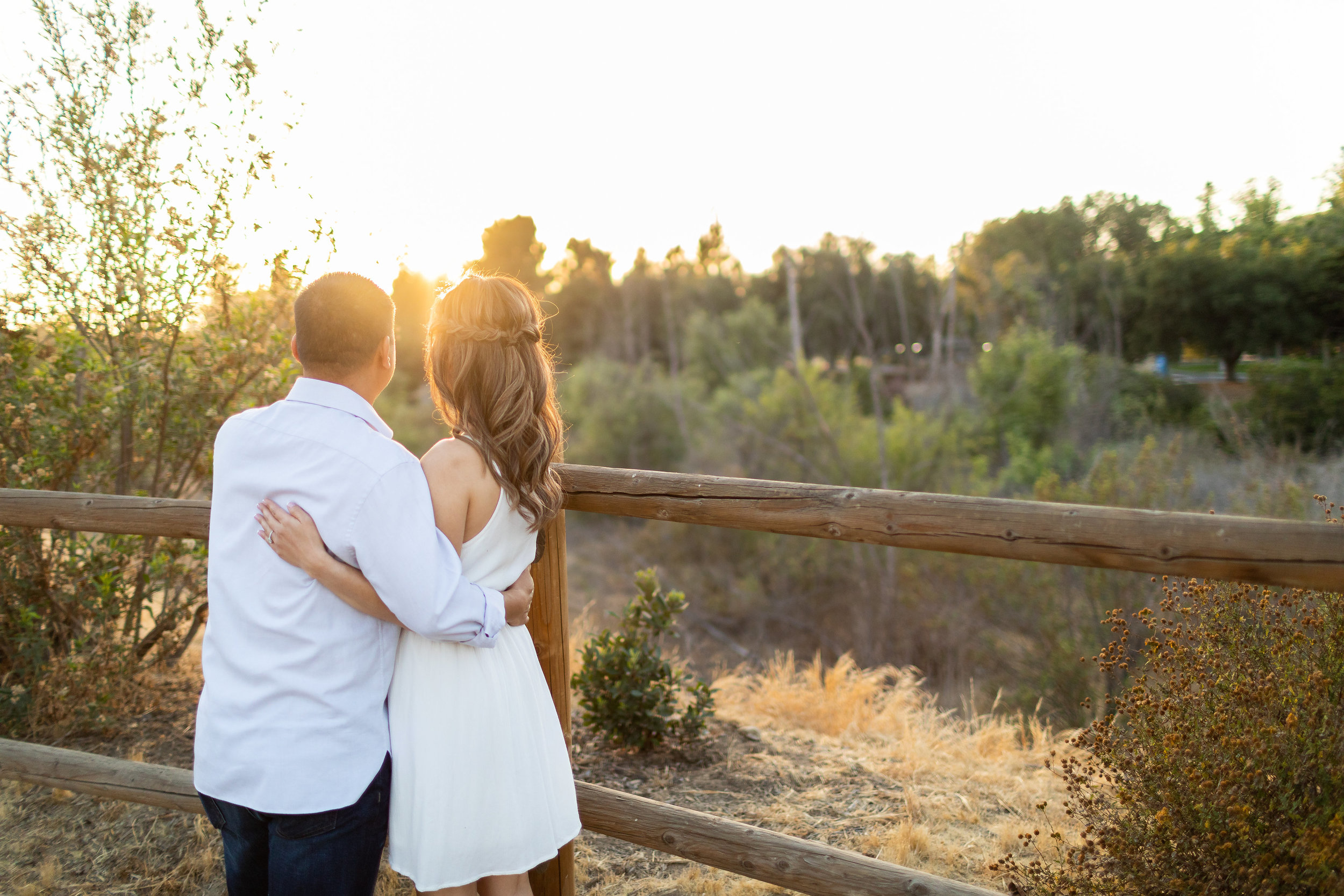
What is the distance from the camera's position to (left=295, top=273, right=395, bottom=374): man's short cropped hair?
166 cm

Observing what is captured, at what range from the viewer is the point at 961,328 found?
3262 cm

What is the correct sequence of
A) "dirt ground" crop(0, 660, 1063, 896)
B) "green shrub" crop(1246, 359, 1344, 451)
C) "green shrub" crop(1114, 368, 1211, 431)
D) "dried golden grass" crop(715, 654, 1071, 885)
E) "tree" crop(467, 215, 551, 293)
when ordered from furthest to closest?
1. "tree" crop(467, 215, 551, 293)
2. "green shrub" crop(1114, 368, 1211, 431)
3. "green shrub" crop(1246, 359, 1344, 451)
4. "dried golden grass" crop(715, 654, 1071, 885)
5. "dirt ground" crop(0, 660, 1063, 896)

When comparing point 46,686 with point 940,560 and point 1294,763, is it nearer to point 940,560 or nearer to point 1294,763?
point 1294,763

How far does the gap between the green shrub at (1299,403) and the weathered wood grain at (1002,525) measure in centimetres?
2101

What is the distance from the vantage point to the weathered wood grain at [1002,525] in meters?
1.52

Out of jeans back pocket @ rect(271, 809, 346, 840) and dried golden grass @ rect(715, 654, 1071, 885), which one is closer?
jeans back pocket @ rect(271, 809, 346, 840)

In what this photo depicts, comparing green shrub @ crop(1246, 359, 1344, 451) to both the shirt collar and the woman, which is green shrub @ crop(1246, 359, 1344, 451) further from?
the shirt collar

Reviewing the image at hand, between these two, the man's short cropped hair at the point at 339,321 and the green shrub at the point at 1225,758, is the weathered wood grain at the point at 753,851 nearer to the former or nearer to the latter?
the green shrub at the point at 1225,758

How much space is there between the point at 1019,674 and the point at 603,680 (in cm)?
1041

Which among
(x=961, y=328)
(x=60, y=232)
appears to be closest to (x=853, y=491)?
(x=60, y=232)

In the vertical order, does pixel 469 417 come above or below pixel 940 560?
above

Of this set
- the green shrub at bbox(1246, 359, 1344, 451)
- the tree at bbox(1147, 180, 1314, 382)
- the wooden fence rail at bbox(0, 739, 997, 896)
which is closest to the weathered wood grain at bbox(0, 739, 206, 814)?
the wooden fence rail at bbox(0, 739, 997, 896)

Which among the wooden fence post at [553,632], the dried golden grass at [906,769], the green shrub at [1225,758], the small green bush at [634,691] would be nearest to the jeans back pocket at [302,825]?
the wooden fence post at [553,632]

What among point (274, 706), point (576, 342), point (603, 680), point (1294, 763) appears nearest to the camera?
point (274, 706)
